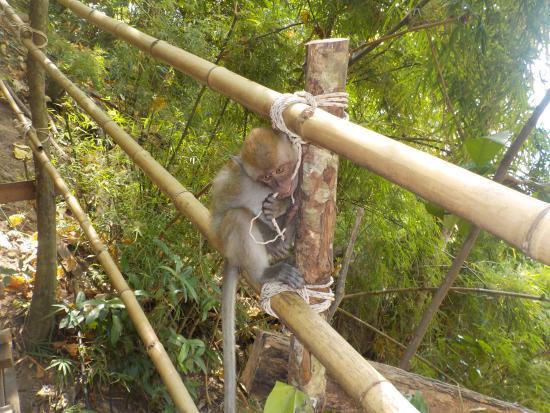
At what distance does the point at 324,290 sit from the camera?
154 cm

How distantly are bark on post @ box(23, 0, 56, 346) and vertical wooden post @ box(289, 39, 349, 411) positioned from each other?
2166mm

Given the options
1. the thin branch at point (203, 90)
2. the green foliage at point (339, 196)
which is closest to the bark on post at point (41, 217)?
the green foliage at point (339, 196)

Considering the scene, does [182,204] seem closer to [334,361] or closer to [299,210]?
[299,210]

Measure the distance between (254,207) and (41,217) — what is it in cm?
166

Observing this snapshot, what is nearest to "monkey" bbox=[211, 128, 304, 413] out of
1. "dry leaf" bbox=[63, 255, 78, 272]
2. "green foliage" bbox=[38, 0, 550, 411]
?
"green foliage" bbox=[38, 0, 550, 411]

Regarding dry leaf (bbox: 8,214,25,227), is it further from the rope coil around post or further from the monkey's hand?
the rope coil around post

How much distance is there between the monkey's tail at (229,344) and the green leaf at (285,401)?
0.20 meters

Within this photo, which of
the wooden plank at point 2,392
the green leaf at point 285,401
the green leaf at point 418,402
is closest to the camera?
the green leaf at point 285,401

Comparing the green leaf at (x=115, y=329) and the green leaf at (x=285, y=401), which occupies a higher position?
the green leaf at (x=115, y=329)

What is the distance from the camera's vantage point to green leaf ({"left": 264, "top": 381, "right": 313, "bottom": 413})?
136 centimetres

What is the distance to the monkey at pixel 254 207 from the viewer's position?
1957 mm

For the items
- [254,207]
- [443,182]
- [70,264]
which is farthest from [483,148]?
[70,264]

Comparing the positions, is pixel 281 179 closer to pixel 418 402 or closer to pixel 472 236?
pixel 418 402

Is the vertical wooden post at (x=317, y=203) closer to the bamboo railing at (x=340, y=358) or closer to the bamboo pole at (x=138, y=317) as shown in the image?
the bamboo railing at (x=340, y=358)
